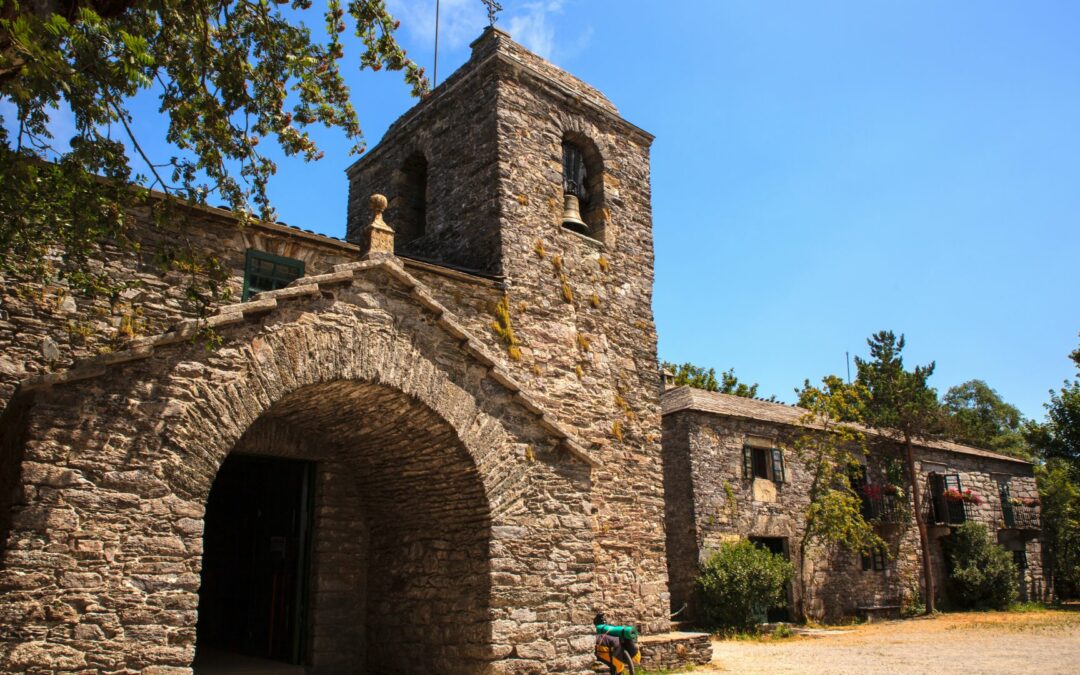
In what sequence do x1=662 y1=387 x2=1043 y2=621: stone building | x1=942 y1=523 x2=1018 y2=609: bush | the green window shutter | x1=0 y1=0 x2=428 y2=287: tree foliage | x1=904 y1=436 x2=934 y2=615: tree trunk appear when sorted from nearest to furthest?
x1=0 y1=0 x2=428 y2=287: tree foliage, x1=662 y1=387 x2=1043 y2=621: stone building, the green window shutter, x1=904 y1=436 x2=934 y2=615: tree trunk, x1=942 y1=523 x2=1018 y2=609: bush

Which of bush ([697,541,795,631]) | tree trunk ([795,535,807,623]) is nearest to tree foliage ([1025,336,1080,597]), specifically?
tree trunk ([795,535,807,623])

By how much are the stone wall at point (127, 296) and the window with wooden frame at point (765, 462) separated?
45.7ft

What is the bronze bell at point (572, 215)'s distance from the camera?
12.7 m

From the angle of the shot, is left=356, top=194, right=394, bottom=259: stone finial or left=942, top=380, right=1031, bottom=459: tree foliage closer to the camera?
left=356, top=194, right=394, bottom=259: stone finial

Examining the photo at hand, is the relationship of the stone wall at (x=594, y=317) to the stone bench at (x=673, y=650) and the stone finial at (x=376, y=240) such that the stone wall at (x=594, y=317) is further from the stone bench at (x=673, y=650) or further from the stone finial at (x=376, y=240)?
the stone finial at (x=376, y=240)

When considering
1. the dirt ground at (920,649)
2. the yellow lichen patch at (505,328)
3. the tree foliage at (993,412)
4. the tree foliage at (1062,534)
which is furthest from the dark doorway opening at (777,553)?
the tree foliage at (993,412)

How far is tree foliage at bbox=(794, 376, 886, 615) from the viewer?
20297 mm

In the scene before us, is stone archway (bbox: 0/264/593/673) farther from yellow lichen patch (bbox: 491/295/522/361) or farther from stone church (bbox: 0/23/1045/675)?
yellow lichen patch (bbox: 491/295/522/361)

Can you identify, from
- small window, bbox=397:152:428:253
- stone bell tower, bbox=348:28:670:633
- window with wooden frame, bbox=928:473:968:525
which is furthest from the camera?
window with wooden frame, bbox=928:473:968:525

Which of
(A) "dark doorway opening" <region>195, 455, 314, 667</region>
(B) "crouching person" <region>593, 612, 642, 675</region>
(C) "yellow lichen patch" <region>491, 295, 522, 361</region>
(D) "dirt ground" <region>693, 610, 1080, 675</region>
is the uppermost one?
(C) "yellow lichen patch" <region>491, 295, 522, 361</region>

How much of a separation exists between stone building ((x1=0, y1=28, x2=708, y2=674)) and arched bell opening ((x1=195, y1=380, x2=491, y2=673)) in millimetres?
36

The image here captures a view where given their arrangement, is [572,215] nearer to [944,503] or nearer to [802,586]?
[802,586]

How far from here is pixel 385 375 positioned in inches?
307

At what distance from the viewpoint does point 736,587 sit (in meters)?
17.3
